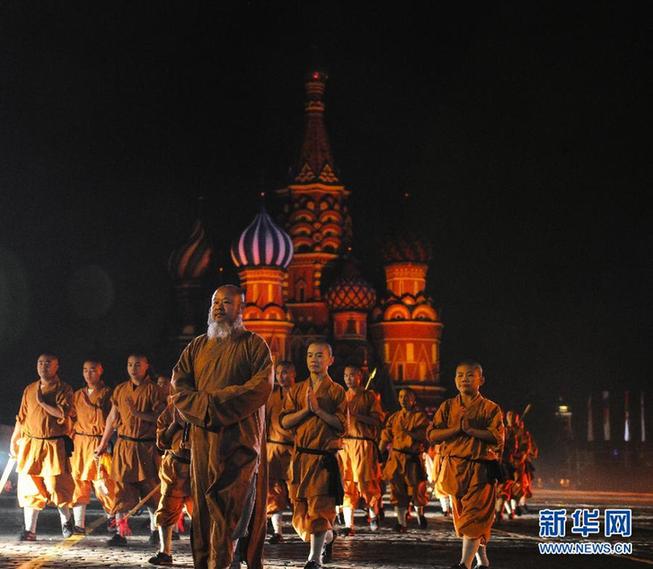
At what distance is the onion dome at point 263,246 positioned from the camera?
2965 inches

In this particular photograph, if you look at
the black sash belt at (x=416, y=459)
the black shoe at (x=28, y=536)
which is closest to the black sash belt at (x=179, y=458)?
the black shoe at (x=28, y=536)

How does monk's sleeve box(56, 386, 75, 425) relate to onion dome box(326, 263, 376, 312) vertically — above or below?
below

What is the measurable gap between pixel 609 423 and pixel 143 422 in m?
49.3

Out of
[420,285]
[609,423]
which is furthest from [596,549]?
[420,285]

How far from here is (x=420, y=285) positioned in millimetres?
79250

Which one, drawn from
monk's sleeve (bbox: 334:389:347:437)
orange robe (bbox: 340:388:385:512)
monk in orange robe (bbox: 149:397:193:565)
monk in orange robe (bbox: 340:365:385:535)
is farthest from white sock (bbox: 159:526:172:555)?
orange robe (bbox: 340:388:385:512)

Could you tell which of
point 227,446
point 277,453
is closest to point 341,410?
point 277,453

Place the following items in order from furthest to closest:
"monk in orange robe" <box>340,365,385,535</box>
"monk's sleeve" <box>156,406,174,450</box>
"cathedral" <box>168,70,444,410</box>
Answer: "cathedral" <box>168,70,444,410</box>
"monk in orange robe" <box>340,365,385,535</box>
"monk's sleeve" <box>156,406,174,450</box>

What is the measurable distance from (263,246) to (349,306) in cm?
606

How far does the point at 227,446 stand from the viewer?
351 inches

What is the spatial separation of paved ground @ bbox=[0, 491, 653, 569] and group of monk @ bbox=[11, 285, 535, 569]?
0.28 metres

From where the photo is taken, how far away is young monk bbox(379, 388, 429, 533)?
18.2 m

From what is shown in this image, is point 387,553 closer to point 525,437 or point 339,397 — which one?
point 339,397

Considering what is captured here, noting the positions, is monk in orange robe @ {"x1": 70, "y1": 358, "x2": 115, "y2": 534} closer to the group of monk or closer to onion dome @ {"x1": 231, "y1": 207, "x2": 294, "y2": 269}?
the group of monk
